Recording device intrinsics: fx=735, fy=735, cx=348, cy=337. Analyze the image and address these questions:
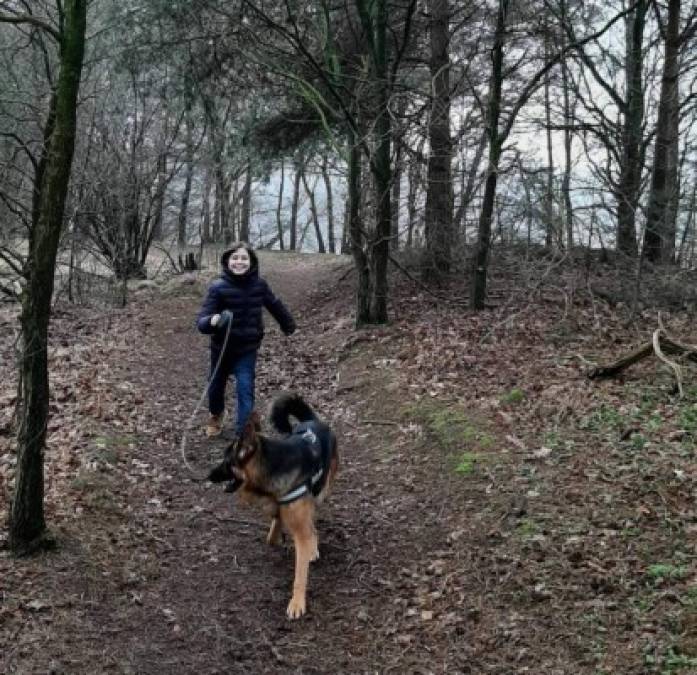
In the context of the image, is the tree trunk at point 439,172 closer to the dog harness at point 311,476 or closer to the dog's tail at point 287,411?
the dog's tail at point 287,411

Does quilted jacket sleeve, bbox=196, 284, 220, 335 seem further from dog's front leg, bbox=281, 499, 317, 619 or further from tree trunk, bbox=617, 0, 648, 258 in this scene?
tree trunk, bbox=617, 0, 648, 258

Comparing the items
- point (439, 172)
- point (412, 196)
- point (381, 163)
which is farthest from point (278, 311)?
point (412, 196)

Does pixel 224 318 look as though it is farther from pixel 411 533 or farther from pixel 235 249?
pixel 411 533

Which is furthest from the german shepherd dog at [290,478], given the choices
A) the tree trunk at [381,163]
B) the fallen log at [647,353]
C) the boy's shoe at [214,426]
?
the tree trunk at [381,163]

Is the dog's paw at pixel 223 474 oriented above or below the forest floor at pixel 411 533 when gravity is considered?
above

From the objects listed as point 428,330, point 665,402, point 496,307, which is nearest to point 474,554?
point 665,402

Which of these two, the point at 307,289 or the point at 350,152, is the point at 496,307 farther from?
the point at 307,289

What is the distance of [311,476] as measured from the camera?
5473mm

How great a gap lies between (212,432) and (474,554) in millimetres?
3827

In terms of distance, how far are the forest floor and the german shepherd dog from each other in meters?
0.32

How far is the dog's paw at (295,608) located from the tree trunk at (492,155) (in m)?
7.43

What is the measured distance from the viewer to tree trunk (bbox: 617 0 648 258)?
11180 mm

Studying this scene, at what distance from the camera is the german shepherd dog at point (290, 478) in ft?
16.7

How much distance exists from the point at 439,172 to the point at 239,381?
772 cm
